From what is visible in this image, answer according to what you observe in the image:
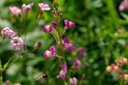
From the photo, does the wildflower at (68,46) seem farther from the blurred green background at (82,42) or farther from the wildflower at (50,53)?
the blurred green background at (82,42)

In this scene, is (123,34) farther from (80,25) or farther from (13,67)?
(13,67)

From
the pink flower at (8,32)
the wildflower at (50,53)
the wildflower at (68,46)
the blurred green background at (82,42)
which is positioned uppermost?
the pink flower at (8,32)

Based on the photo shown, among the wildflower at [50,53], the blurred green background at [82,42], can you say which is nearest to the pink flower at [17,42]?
the wildflower at [50,53]

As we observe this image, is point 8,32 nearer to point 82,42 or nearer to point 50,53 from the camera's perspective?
point 50,53

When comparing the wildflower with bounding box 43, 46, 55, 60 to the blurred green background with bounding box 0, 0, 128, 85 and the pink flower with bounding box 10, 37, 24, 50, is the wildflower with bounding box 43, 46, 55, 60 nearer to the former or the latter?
the pink flower with bounding box 10, 37, 24, 50

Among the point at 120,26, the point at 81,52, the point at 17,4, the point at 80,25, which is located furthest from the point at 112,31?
the point at 17,4

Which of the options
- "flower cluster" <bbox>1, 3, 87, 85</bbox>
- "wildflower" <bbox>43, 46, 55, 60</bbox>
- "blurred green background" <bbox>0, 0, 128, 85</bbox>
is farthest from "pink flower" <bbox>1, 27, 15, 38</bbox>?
"blurred green background" <bbox>0, 0, 128, 85</bbox>

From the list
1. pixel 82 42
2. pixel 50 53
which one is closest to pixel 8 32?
pixel 50 53

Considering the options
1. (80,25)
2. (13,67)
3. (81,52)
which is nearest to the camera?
(81,52)
